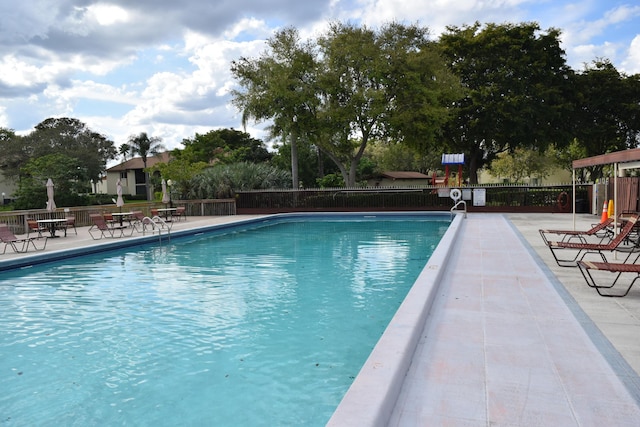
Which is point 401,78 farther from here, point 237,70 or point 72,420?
point 72,420

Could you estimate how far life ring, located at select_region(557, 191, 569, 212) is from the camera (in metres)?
21.5

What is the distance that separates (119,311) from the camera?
23.4 ft

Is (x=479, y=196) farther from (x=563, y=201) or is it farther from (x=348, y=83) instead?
(x=348, y=83)

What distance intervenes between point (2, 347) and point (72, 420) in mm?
2598

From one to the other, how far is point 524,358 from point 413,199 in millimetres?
20995

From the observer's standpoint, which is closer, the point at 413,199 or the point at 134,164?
the point at 413,199

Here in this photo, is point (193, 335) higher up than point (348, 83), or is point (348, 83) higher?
point (348, 83)

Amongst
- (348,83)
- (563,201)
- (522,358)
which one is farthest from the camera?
(348,83)

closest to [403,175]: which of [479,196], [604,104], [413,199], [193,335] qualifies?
[604,104]

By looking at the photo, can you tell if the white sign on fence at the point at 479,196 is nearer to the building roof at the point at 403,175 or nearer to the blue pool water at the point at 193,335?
the blue pool water at the point at 193,335

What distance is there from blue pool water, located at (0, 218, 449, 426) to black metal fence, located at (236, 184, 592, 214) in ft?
42.5

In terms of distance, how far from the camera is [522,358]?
399 cm

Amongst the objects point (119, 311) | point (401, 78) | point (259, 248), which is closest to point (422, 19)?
point (401, 78)

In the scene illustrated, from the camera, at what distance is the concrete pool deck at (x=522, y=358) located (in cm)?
305
